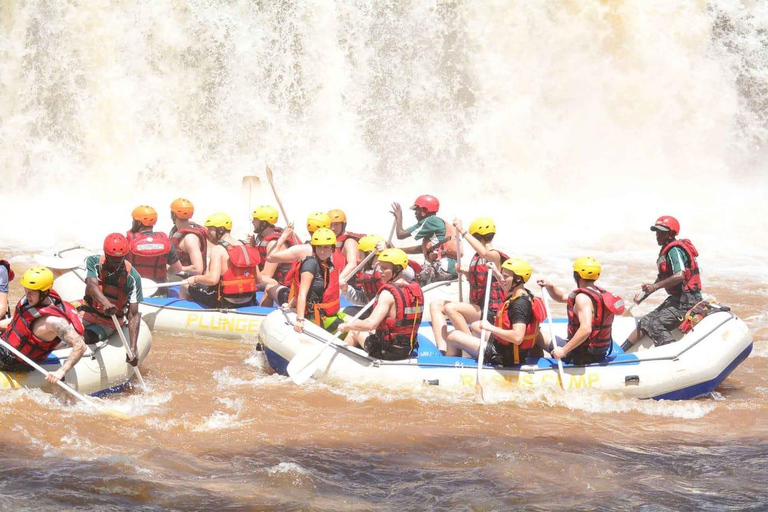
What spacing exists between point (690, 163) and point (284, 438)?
1775cm

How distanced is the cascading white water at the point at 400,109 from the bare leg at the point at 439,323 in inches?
434

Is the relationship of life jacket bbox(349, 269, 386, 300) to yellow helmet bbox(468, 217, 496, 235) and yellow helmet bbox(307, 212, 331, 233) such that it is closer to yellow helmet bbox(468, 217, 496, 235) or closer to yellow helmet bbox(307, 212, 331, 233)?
yellow helmet bbox(307, 212, 331, 233)

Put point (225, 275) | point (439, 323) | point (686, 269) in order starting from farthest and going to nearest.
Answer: point (225, 275) → point (686, 269) → point (439, 323)

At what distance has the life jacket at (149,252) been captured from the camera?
10461mm

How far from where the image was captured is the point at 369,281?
1001 cm

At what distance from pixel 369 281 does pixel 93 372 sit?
10.7 ft

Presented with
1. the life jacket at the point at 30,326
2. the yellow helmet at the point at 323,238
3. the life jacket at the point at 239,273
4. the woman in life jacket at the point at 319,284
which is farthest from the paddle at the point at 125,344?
the life jacket at the point at 239,273

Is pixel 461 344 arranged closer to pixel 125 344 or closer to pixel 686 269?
pixel 686 269

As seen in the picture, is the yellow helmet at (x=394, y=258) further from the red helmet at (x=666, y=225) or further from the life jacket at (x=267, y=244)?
the life jacket at (x=267, y=244)

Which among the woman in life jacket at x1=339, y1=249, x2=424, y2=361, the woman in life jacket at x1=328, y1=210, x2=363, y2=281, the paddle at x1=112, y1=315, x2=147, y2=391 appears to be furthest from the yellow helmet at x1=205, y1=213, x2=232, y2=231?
the woman in life jacket at x1=339, y1=249, x2=424, y2=361

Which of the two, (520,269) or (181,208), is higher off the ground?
(181,208)

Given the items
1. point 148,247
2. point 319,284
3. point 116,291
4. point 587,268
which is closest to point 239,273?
point 148,247

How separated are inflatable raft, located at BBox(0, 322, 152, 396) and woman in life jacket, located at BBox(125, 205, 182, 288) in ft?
8.00

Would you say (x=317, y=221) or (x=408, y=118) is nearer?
(x=317, y=221)
